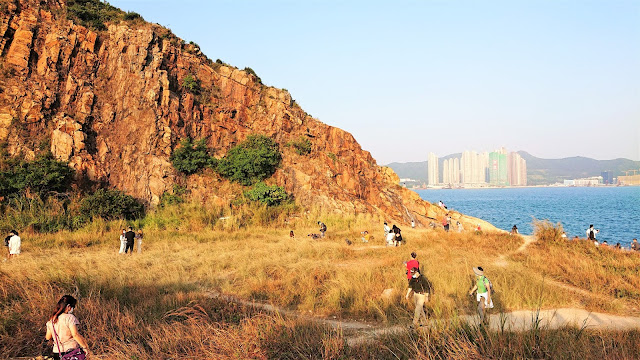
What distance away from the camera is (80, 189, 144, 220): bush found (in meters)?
21.1

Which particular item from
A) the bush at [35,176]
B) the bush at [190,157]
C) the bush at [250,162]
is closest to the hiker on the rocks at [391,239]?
the bush at [250,162]

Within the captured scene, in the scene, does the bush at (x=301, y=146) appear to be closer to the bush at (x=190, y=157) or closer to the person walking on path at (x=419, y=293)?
the bush at (x=190, y=157)

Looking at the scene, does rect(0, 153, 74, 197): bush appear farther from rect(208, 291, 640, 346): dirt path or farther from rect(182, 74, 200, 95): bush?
rect(208, 291, 640, 346): dirt path

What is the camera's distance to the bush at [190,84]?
30844mm

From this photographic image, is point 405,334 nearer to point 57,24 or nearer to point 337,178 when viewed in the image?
point 337,178

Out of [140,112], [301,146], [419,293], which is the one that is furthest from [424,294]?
[140,112]

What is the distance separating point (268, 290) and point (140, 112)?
2089 cm

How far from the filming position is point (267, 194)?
26.3m

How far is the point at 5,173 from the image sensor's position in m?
20.0

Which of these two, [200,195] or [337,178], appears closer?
[200,195]

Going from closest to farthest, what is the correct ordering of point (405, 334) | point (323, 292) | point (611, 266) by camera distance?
1. point (405, 334)
2. point (323, 292)
3. point (611, 266)

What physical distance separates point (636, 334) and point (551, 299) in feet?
9.50

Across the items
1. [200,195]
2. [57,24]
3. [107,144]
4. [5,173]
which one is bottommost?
[200,195]

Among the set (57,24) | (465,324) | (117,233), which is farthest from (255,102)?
(465,324)
